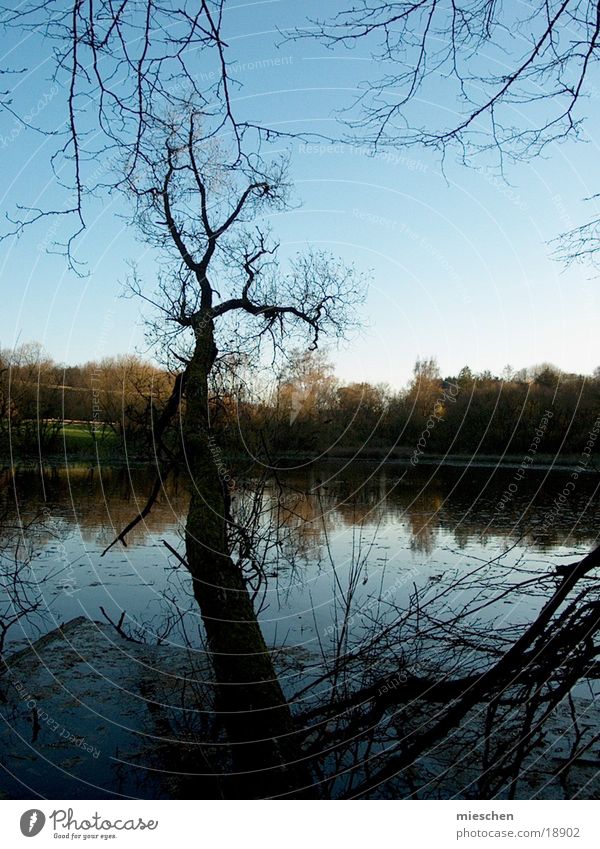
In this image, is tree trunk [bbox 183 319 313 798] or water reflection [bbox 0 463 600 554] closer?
tree trunk [bbox 183 319 313 798]

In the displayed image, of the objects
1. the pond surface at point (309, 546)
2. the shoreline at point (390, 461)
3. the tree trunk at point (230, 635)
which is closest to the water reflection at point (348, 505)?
the pond surface at point (309, 546)

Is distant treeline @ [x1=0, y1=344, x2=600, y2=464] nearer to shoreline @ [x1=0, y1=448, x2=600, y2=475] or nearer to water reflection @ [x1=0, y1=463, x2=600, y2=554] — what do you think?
water reflection @ [x1=0, y1=463, x2=600, y2=554]

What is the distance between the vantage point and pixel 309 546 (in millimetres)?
11953

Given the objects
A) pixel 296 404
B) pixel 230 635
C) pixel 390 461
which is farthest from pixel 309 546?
pixel 390 461

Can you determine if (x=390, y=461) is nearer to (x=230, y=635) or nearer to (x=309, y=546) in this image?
(x=309, y=546)

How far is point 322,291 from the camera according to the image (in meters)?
6.64

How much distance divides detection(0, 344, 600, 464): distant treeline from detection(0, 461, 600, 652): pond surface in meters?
0.97

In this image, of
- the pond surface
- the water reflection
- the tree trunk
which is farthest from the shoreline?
the tree trunk

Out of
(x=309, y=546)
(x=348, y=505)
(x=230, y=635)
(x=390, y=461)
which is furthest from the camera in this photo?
(x=390, y=461)

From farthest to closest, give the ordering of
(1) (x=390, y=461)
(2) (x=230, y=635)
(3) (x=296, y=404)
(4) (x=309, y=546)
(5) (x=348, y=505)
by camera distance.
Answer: (1) (x=390, y=461) → (5) (x=348, y=505) → (4) (x=309, y=546) → (3) (x=296, y=404) → (2) (x=230, y=635)

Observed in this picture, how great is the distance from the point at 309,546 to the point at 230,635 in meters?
6.22

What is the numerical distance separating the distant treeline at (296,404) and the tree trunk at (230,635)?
0.46 metres

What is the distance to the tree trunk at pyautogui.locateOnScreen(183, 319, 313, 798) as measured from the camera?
4.45 metres

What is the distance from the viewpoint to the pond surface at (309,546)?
7988 mm
